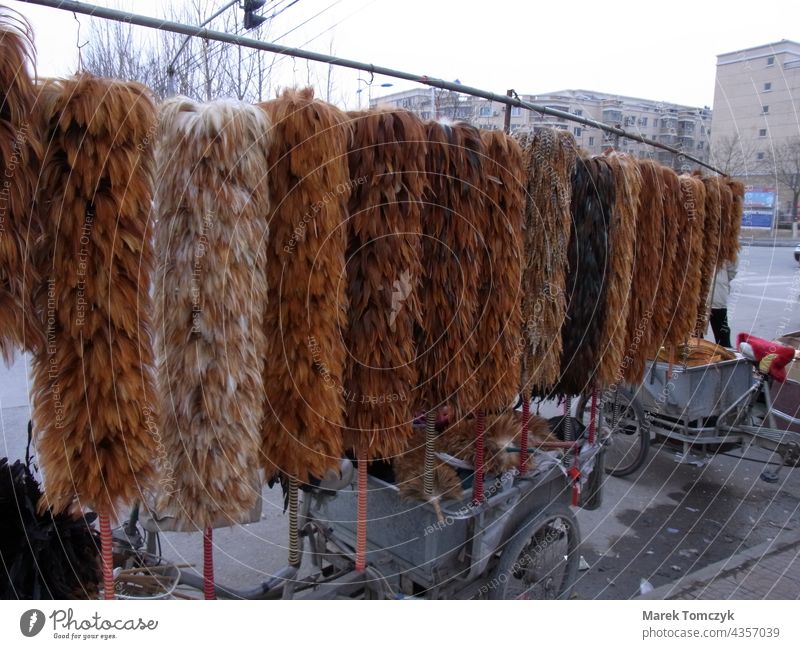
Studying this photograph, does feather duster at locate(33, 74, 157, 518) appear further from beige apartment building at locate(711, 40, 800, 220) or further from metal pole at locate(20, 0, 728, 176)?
beige apartment building at locate(711, 40, 800, 220)

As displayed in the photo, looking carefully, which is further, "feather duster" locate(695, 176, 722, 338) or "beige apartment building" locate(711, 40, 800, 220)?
"feather duster" locate(695, 176, 722, 338)

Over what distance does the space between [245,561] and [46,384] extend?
2.47 m

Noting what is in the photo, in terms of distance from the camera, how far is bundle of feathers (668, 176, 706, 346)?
10.5 ft

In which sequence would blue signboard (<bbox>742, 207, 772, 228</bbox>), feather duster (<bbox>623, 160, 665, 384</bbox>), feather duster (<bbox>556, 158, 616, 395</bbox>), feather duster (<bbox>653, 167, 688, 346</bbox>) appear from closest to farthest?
feather duster (<bbox>556, 158, 616, 395</bbox>), feather duster (<bbox>623, 160, 665, 384</bbox>), feather duster (<bbox>653, 167, 688, 346</bbox>), blue signboard (<bbox>742, 207, 772, 228</bbox>)

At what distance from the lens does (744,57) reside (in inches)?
125

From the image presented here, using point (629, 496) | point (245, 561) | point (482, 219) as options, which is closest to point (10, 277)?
point (482, 219)

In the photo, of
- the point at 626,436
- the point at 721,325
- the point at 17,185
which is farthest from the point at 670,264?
the point at 721,325

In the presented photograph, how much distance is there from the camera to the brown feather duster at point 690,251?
126 inches

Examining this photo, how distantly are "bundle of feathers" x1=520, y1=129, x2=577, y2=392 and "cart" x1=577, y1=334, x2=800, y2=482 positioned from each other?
7.47 feet

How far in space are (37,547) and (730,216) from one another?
13.5ft

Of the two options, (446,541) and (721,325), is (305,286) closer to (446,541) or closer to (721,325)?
(446,541)

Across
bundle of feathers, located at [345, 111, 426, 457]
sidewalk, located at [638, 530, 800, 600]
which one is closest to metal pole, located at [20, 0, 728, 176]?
bundle of feathers, located at [345, 111, 426, 457]

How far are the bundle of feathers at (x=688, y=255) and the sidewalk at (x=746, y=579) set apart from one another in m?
1.31

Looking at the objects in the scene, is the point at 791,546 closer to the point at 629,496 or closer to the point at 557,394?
the point at 629,496
